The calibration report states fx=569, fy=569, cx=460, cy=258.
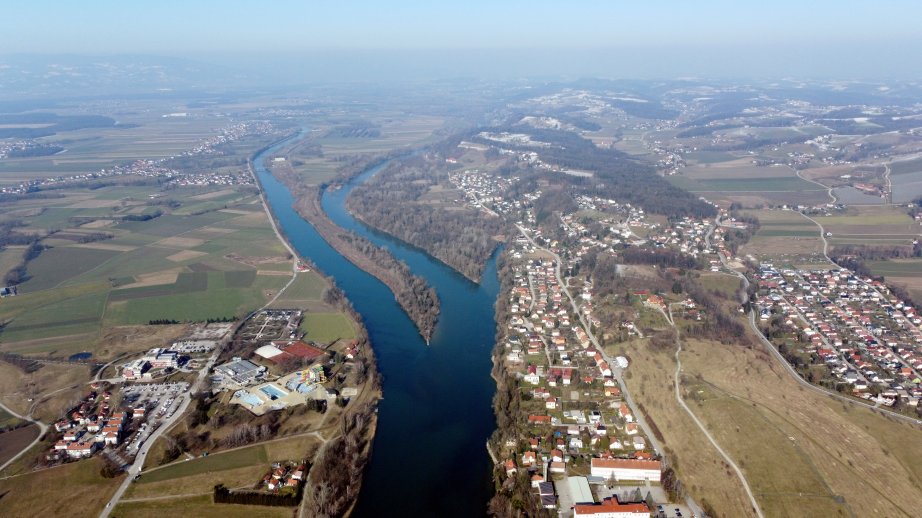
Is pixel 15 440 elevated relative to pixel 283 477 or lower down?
lower down

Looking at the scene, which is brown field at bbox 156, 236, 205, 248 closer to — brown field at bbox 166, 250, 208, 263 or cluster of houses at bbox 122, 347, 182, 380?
brown field at bbox 166, 250, 208, 263

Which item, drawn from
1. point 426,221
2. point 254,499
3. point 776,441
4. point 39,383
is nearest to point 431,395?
point 254,499

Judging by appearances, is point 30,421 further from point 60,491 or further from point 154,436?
point 154,436

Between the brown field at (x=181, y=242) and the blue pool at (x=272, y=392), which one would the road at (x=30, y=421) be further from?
the brown field at (x=181, y=242)

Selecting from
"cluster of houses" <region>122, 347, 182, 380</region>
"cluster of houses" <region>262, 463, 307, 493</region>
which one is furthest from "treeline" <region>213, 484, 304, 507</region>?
"cluster of houses" <region>122, 347, 182, 380</region>

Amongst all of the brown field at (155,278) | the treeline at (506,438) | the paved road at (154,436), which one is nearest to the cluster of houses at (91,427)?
the paved road at (154,436)

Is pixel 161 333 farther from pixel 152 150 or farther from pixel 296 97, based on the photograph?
pixel 296 97
